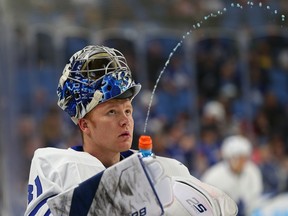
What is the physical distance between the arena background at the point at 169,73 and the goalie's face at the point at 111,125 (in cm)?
546

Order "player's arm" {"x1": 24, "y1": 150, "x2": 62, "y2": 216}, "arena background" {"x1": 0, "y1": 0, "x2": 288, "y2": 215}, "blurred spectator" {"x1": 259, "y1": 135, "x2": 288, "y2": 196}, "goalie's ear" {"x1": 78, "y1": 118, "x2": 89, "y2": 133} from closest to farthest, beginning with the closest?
1. "player's arm" {"x1": 24, "y1": 150, "x2": 62, "y2": 216}
2. "goalie's ear" {"x1": 78, "y1": 118, "x2": 89, "y2": 133}
3. "arena background" {"x1": 0, "y1": 0, "x2": 288, "y2": 215}
4. "blurred spectator" {"x1": 259, "y1": 135, "x2": 288, "y2": 196}

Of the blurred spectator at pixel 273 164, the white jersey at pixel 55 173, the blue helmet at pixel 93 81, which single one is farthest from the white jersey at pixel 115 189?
the blurred spectator at pixel 273 164

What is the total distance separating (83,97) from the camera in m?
2.62

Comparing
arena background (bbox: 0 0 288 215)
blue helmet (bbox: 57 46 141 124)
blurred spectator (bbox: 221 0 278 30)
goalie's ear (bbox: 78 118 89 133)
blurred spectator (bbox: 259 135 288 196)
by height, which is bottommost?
blurred spectator (bbox: 259 135 288 196)

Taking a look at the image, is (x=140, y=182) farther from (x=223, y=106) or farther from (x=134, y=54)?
(x=223, y=106)

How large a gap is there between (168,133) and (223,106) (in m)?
0.69

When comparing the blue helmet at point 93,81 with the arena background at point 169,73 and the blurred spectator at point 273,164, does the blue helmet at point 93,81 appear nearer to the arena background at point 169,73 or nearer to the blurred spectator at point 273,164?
the arena background at point 169,73

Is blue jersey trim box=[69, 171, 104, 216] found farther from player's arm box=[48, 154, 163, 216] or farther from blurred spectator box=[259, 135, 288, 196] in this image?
blurred spectator box=[259, 135, 288, 196]

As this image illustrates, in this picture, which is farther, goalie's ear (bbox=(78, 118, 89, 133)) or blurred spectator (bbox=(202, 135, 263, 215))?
blurred spectator (bbox=(202, 135, 263, 215))

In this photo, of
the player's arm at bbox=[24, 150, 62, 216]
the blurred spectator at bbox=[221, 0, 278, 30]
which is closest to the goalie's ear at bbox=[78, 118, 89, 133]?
the player's arm at bbox=[24, 150, 62, 216]

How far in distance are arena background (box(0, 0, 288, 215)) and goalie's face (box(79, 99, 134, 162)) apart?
17.9ft

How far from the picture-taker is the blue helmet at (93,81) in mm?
2602

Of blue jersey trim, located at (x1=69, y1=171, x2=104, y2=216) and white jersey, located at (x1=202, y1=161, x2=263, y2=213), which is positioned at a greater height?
blue jersey trim, located at (x1=69, y1=171, x2=104, y2=216)

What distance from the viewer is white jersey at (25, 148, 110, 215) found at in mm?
2572
